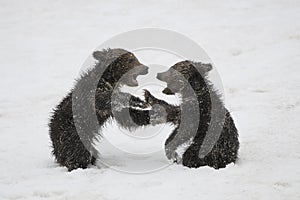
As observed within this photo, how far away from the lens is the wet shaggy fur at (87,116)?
550 centimetres

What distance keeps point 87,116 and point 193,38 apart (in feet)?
18.6

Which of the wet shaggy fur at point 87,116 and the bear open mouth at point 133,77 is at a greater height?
the bear open mouth at point 133,77

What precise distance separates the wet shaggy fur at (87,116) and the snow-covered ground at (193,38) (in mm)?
199

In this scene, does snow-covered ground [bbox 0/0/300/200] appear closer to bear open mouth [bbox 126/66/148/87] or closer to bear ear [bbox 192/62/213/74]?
bear open mouth [bbox 126/66/148/87]

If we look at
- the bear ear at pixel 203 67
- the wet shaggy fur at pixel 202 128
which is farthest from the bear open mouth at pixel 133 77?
the bear ear at pixel 203 67

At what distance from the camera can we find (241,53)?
980 centimetres

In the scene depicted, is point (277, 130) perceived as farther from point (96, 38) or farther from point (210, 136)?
point (96, 38)

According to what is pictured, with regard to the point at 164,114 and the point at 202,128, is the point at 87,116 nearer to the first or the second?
the point at 164,114

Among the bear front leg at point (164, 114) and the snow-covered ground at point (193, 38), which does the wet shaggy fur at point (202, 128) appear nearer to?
the bear front leg at point (164, 114)

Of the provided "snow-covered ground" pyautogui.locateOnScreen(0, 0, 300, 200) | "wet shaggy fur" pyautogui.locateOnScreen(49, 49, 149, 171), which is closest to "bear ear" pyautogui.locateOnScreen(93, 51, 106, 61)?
"wet shaggy fur" pyautogui.locateOnScreen(49, 49, 149, 171)

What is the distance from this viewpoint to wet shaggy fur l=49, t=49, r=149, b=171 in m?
5.50

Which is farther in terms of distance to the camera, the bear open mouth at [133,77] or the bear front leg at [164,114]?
the bear open mouth at [133,77]

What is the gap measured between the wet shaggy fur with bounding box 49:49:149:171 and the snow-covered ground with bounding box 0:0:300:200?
0.20m

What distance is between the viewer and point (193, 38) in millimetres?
10789
